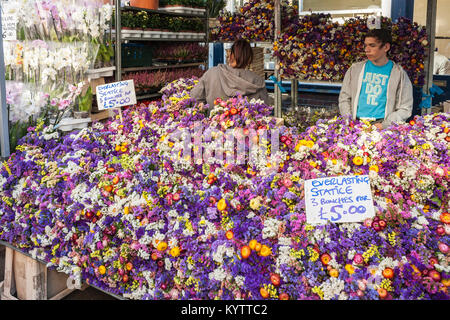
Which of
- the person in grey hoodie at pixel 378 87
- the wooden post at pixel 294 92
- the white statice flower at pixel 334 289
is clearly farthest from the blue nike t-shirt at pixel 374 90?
the wooden post at pixel 294 92

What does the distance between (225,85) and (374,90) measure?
1.08 meters

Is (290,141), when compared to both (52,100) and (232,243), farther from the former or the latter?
(52,100)

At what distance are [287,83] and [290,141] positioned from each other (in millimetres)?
6777

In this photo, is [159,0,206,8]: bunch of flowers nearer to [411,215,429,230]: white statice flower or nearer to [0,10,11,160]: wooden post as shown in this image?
[0,10,11,160]: wooden post

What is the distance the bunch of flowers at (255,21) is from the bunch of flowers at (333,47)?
0.36 metres

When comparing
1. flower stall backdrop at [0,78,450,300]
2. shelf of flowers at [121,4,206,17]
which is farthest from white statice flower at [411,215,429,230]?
shelf of flowers at [121,4,206,17]

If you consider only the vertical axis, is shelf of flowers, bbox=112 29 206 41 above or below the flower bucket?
below

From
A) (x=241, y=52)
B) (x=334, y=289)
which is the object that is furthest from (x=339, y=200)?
(x=241, y=52)

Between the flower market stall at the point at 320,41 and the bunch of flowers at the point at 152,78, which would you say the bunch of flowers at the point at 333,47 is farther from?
the bunch of flowers at the point at 152,78

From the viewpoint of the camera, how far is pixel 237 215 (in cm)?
172

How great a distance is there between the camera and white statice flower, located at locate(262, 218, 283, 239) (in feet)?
5.22

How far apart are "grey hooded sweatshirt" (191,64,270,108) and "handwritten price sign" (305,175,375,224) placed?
1.69 metres

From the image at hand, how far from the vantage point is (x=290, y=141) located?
1978mm

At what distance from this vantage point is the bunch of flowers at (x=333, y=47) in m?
4.08
